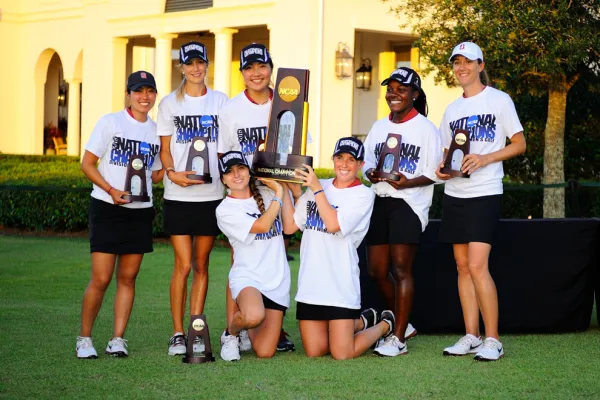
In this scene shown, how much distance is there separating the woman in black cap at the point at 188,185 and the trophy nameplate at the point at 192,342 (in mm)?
364

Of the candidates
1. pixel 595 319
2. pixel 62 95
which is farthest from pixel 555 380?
pixel 62 95

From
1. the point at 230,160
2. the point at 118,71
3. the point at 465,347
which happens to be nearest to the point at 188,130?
the point at 230,160

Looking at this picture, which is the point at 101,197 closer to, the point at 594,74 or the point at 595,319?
the point at 595,319

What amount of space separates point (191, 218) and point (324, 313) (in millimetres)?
1111

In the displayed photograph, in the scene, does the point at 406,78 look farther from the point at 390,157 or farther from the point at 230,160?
the point at 230,160

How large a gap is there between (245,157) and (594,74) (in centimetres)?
916

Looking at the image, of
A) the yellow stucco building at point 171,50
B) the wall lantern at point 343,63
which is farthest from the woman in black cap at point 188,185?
the wall lantern at point 343,63

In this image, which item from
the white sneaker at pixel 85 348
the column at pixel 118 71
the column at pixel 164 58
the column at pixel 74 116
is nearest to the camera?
the white sneaker at pixel 85 348

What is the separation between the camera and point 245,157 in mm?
6871

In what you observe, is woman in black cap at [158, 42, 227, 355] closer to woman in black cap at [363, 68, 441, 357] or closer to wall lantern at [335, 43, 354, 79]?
woman in black cap at [363, 68, 441, 357]

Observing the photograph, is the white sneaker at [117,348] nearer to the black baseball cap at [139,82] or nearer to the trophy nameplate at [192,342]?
the trophy nameplate at [192,342]

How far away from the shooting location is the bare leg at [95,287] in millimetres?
6785

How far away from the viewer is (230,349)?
6.71 metres

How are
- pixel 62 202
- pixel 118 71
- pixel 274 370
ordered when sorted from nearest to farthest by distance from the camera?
pixel 274 370 → pixel 62 202 → pixel 118 71
